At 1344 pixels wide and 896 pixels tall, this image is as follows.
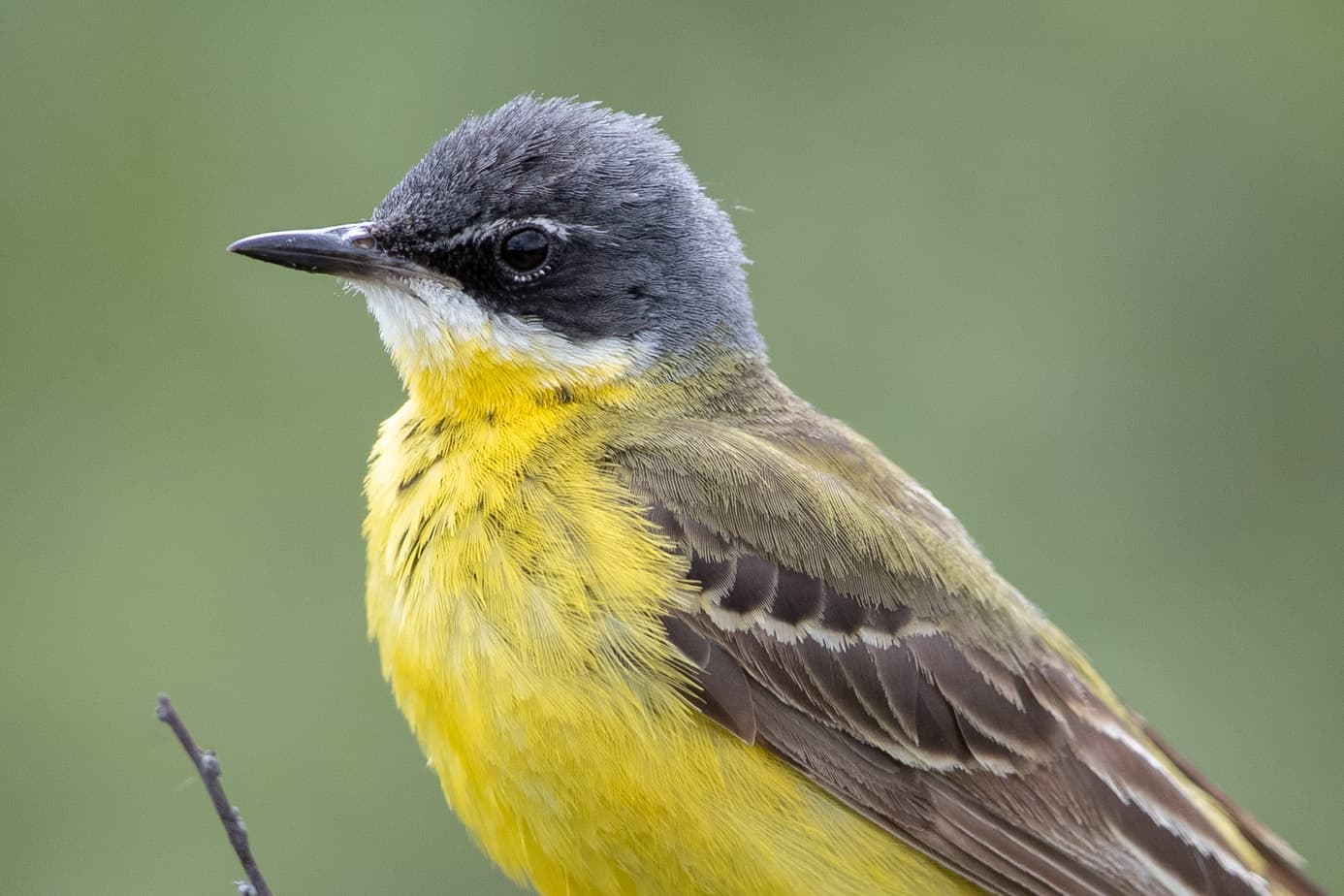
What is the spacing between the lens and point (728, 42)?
9.49 m

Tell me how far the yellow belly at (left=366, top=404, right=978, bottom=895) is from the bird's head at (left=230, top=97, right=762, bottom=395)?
44 centimetres

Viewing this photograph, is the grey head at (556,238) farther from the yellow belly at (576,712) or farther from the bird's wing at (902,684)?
the yellow belly at (576,712)

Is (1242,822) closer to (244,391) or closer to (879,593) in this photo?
(879,593)

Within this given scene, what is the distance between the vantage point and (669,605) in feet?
18.3

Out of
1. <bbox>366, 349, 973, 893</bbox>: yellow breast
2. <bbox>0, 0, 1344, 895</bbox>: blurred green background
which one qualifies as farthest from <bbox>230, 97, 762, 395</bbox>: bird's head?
<bbox>0, 0, 1344, 895</bbox>: blurred green background

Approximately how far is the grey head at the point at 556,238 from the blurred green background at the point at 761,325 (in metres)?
1.48

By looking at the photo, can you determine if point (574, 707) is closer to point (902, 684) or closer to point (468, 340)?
point (902, 684)

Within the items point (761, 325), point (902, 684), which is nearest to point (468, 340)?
point (902, 684)

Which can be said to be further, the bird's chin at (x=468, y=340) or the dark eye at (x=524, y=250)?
the dark eye at (x=524, y=250)

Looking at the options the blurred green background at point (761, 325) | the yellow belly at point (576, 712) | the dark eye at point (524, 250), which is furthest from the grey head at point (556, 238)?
the blurred green background at point (761, 325)

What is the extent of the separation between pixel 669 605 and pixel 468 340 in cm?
109

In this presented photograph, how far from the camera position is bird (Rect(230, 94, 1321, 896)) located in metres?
5.32

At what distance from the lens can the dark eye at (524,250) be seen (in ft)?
20.2

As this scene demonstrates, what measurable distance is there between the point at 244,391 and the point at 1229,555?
467 centimetres
